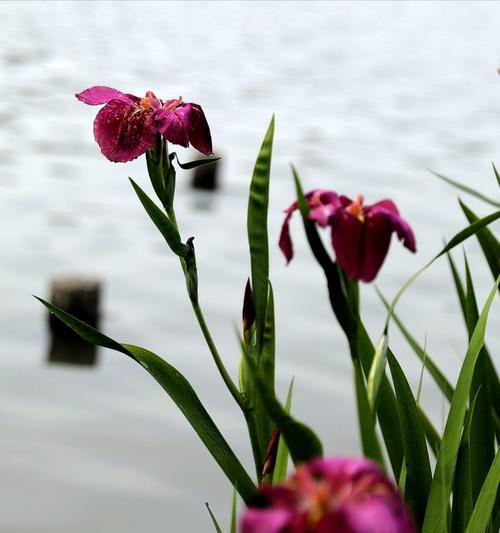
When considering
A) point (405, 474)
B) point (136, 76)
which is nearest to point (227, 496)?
point (405, 474)

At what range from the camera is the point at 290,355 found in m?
4.80

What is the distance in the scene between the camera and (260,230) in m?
1.23

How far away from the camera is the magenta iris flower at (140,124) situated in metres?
1.19

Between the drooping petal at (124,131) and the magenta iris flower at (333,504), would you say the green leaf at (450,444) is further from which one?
the magenta iris flower at (333,504)

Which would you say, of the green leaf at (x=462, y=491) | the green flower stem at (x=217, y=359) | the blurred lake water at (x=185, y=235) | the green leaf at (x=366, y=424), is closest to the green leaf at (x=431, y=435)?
the green leaf at (x=462, y=491)

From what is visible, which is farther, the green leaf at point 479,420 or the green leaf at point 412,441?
the green leaf at point 479,420

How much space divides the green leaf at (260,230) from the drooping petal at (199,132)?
0.21ft

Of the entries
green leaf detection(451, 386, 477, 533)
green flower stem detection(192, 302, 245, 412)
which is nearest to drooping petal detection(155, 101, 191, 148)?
green flower stem detection(192, 302, 245, 412)

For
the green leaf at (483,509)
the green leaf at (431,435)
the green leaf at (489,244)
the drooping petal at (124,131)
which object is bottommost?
the green leaf at (483,509)

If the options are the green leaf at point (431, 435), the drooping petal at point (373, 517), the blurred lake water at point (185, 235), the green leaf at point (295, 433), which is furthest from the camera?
the blurred lake water at point (185, 235)

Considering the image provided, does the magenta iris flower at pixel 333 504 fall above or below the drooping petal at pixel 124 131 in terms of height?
below

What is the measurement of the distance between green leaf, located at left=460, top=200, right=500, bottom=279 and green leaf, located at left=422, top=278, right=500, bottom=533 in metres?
0.50

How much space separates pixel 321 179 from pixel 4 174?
2318mm

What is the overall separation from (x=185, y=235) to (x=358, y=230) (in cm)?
568
